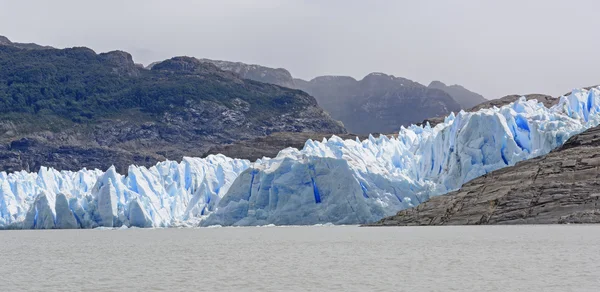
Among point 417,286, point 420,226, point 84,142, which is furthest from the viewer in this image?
point 84,142

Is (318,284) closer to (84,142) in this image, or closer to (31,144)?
(31,144)

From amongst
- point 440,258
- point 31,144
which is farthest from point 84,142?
point 440,258

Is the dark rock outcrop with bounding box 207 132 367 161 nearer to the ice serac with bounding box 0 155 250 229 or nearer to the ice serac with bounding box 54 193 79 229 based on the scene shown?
the ice serac with bounding box 0 155 250 229

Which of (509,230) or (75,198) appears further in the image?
(75,198)

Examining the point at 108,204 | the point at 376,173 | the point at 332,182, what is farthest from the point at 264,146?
the point at 332,182

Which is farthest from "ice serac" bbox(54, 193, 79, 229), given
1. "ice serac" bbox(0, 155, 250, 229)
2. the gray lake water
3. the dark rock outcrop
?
the dark rock outcrop

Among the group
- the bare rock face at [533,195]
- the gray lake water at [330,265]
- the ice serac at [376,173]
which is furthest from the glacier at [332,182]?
the gray lake water at [330,265]

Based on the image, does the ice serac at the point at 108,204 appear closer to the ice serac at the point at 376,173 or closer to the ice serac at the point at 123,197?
the ice serac at the point at 123,197

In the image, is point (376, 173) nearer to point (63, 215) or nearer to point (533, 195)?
point (533, 195)
